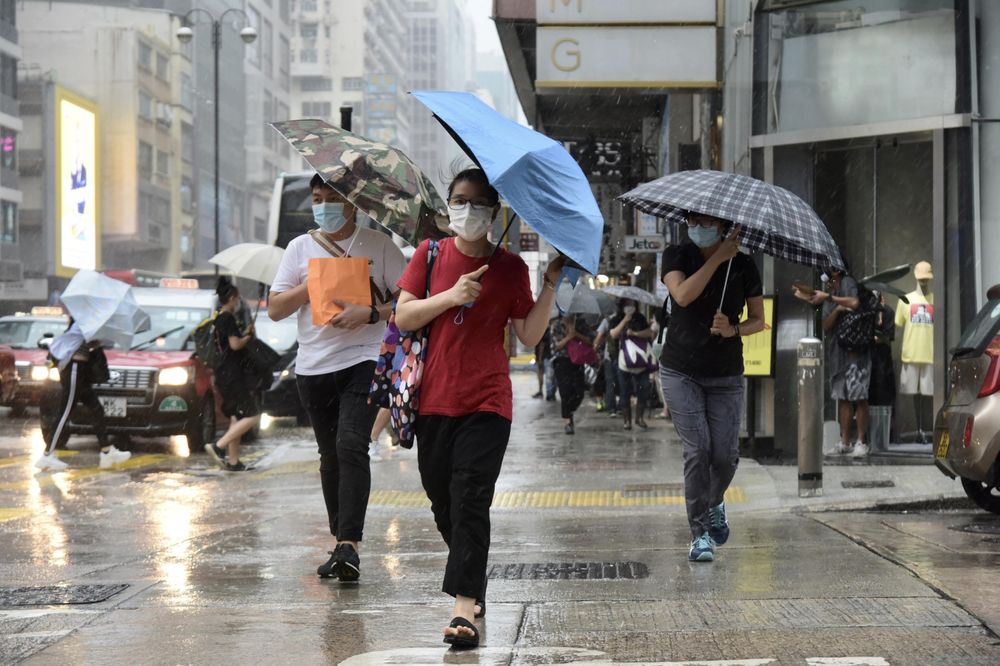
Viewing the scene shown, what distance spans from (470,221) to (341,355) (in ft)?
5.68

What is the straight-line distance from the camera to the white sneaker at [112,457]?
46.6 ft

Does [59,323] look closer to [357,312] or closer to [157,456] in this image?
[157,456]

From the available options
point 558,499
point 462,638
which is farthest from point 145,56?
point 462,638

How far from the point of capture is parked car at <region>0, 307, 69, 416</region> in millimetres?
21000

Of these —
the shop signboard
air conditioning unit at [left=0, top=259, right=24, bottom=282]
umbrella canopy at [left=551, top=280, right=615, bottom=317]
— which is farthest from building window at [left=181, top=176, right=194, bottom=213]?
the shop signboard

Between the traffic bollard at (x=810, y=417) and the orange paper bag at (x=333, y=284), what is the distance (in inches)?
174

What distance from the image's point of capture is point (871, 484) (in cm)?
1084

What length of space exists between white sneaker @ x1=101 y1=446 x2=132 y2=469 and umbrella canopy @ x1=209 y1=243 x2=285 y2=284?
219cm

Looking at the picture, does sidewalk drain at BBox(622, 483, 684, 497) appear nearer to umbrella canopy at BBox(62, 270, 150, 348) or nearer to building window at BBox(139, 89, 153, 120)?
umbrella canopy at BBox(62, 270, 150, 348)

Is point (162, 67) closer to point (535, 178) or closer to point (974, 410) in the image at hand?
point (974, 410)

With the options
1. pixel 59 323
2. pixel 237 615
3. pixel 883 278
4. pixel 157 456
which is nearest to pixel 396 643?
pixel 237 615

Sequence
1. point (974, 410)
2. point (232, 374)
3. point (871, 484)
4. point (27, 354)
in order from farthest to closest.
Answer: point (27, 354) → point (232, 374) → point (871, 484) → point (974, 410)

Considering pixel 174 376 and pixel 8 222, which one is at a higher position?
pixel 8 222

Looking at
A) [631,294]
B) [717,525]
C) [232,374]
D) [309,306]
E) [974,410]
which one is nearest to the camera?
[309,306]
